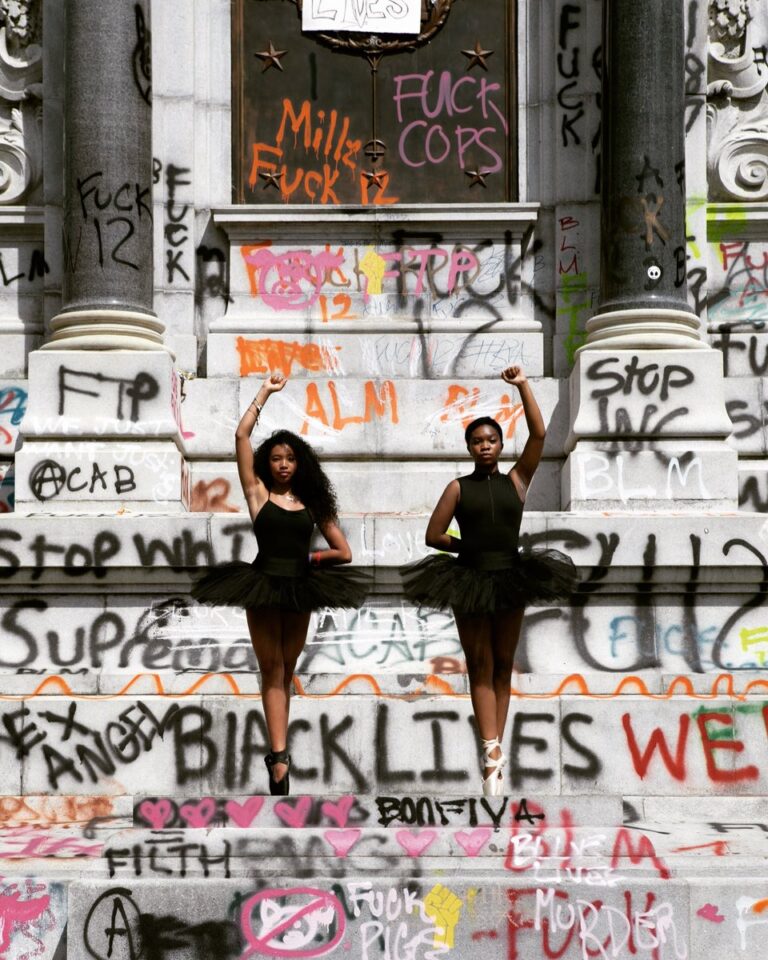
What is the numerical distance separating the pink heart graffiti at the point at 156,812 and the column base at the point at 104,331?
535 centimetres

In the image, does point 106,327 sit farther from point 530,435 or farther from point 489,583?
point 489,583

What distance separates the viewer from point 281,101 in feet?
46.1

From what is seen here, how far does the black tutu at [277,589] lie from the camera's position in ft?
27.2

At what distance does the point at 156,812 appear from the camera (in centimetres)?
796

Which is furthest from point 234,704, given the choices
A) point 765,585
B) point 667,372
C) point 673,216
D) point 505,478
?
point 673,216

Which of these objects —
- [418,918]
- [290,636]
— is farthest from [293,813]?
[290,636]

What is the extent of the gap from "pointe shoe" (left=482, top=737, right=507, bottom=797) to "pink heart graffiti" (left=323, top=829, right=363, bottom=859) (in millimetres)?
855

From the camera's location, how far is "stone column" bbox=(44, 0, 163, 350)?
42.2ft

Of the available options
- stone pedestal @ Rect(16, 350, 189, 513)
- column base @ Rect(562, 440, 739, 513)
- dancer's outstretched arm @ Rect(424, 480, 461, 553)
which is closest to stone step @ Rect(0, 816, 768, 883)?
dancer's outstretched arm @ Rect(424, 480, 461, 553)

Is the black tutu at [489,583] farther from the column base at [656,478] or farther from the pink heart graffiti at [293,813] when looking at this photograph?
the column base at [656,478]

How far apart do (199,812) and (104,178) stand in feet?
21.5

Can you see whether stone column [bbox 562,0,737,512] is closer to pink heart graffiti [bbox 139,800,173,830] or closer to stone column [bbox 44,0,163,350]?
stone column [bbox 44,0,163,350]

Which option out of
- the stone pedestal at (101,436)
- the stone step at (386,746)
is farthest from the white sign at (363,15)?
the stone step at (386,746)

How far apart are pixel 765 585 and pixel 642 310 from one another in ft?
8.98
